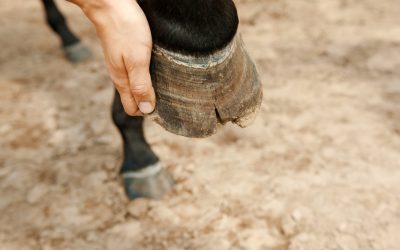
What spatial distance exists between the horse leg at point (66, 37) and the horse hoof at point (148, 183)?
49.4 inches

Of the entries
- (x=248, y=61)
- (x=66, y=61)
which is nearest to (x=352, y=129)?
(x=248, y=61)

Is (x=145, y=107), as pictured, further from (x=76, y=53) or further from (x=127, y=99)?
(x=76, y=53)

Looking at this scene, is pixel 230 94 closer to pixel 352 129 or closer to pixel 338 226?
pixel 338 226

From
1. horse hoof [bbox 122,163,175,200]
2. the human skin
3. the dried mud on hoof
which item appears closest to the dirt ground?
horse hoof [bbox 122,163,175,200]

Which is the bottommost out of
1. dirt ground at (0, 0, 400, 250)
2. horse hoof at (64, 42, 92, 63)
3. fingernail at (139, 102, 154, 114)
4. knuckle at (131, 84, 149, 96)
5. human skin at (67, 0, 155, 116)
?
horse hoof at (64, 42, 92, 63)

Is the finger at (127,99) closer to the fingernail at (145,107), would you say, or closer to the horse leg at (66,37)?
the fingernail at (145,107)

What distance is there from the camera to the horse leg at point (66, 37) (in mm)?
2627

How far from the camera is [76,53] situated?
263cm

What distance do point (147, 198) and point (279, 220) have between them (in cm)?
51

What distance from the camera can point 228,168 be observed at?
1.72 m

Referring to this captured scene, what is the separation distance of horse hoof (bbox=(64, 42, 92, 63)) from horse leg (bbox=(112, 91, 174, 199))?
3.93 ft

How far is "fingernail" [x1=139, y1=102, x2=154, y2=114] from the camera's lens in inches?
32.0

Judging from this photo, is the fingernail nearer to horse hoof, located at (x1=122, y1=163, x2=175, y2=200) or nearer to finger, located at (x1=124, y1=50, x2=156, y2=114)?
finger, located at (x1=124, y1=50, x2=156, y2=114)

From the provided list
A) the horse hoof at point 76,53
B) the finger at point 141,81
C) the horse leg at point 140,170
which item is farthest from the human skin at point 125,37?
the horse hoof at point 76,53
